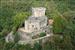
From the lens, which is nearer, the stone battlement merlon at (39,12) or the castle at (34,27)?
the castle at (34,27)

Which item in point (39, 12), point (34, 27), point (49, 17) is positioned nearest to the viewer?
point (34, 27)

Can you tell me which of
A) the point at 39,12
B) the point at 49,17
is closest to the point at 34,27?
the point at 39,12

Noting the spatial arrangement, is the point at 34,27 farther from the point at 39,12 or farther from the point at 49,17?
the point at 49,17

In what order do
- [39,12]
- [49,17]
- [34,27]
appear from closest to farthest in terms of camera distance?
[34,27], [39,12], [49,17]

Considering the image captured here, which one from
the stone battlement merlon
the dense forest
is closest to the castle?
the stone battlement merlon

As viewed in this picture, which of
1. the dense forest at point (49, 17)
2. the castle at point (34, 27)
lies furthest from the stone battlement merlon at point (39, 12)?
the dense forest at point (49, 17)

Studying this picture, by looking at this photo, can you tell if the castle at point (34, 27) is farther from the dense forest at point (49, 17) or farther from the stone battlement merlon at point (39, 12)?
the dense forest at point (49, 17)

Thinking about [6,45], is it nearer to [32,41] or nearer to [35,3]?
[32,41]

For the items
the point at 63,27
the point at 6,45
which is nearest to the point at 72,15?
the point at 63,27
